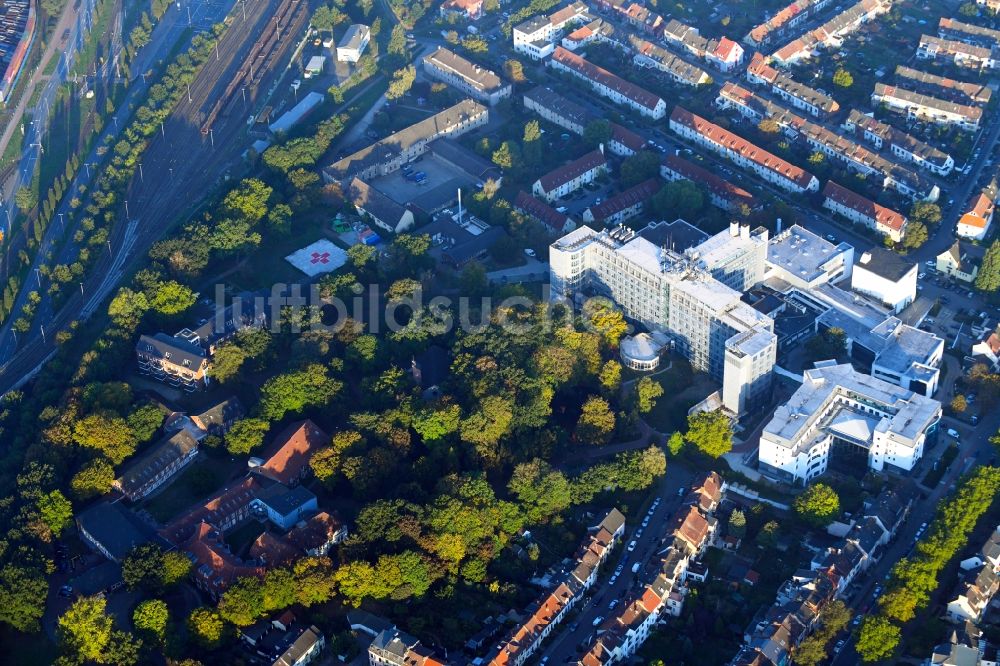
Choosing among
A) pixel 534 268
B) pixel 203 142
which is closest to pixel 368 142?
pixel 203 142

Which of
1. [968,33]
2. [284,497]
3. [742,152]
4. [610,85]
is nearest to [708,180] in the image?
[742,152]

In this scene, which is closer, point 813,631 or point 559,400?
point 813,631

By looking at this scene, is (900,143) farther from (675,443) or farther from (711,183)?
(675,443)

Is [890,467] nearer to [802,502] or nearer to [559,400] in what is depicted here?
[802,502]

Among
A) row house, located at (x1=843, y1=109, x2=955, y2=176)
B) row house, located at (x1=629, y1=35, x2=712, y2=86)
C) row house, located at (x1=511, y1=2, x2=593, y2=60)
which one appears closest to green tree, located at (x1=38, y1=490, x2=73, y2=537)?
row house, located at (x1=511, y1=2, x2=593, y2=60)

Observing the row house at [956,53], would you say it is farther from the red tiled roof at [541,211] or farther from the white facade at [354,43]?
the white facade at [354,43]

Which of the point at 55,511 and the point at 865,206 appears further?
the point at 865,206

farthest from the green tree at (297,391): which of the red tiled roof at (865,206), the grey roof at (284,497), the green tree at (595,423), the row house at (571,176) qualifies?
the red tiled roof at (865,206)
